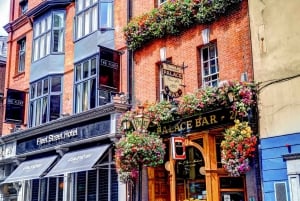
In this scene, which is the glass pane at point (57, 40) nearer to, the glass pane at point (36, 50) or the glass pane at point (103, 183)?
the glass pane at point (36, 50)

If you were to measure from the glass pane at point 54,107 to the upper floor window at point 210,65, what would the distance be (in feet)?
25.9

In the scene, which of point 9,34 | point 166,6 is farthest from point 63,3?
point 166,6

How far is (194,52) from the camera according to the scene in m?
12.9

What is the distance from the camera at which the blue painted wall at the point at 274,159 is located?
31.8 feet

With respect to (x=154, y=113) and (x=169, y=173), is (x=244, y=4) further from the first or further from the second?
(x=169, y=173)

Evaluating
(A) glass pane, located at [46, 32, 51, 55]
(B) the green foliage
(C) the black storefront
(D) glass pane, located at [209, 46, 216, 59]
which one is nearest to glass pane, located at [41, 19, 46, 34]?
(A) glass pane, located at [46, 32, 51, 55]

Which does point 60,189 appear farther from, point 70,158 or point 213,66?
point 213,66

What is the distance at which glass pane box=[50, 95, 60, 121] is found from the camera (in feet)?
59.2

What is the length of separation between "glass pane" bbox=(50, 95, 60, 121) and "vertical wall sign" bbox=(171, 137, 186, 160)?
25.4ft

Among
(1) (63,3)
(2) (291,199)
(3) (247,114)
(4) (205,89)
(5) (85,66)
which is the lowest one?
(2) (291,199)

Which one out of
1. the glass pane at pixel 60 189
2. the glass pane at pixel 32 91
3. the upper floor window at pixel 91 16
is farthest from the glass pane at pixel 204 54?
the glass pane at pixel 32 91

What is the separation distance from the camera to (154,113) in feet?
42.7

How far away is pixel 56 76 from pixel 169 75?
7747 mm

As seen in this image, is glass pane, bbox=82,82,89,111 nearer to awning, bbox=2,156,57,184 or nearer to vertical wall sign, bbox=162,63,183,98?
awning, bbox=2,156,57,184
